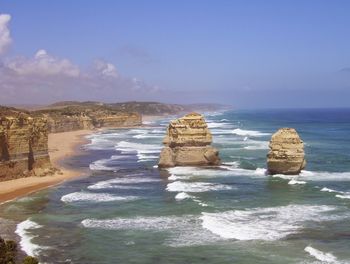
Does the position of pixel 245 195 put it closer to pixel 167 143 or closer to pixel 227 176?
pixel 227 176

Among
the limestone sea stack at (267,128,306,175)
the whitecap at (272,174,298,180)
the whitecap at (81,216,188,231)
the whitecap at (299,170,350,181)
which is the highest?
the limestone sea stack at (267,128,306,175)

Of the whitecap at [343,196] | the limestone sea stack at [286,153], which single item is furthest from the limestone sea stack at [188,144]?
the whitecap at [343,196]

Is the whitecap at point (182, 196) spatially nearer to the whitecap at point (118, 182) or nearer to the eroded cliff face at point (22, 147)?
the whitecap at point (118, 182)

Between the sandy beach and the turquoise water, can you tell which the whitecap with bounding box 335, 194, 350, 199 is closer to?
the turquoise water

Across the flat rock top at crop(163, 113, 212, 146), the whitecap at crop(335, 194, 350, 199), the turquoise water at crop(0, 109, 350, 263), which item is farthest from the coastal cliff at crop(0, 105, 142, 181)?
the whitecap at crop(335, 194, 350, 199)

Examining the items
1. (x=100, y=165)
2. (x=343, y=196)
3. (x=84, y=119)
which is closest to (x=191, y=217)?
(x=343, y=196)
